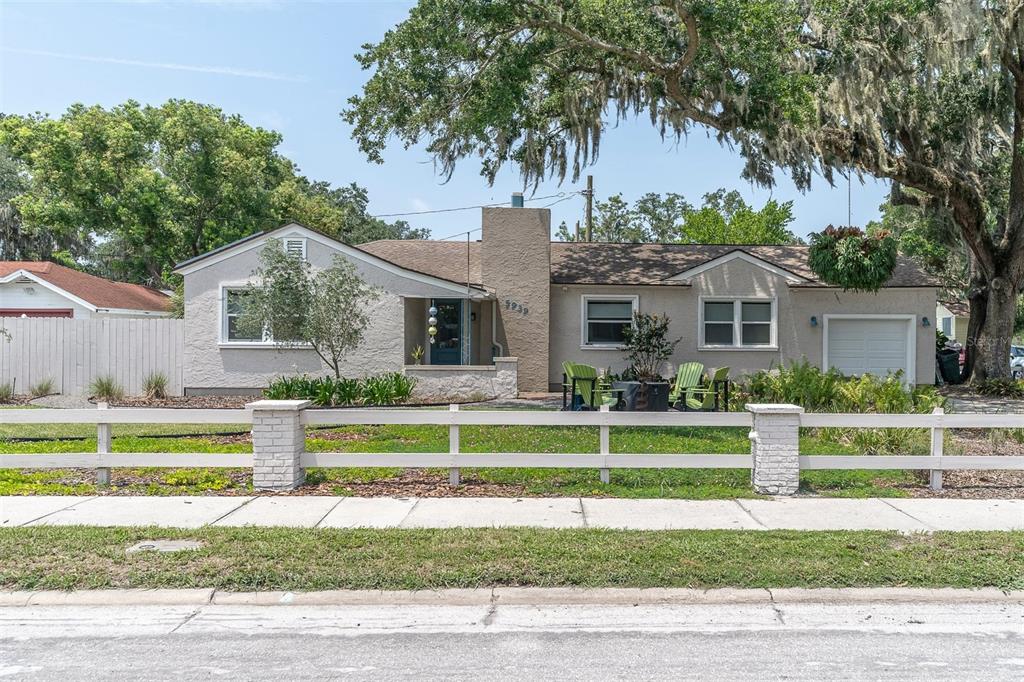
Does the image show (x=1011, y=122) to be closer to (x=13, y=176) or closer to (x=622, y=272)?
(x=622, y=272)

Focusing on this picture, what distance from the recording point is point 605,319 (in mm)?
20078

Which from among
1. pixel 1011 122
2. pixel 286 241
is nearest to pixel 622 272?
pixel 286 241

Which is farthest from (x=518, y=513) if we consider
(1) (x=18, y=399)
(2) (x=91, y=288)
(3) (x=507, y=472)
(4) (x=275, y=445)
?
(2) (x=91, y=288)

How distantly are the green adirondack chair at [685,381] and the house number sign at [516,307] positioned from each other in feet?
16.9

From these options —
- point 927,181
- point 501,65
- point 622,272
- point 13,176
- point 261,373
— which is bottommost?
point 261,373

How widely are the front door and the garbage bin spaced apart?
14.6 metres

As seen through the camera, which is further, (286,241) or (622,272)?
Answer: (622,272)

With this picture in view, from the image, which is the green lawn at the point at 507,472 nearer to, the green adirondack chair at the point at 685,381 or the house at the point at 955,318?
the green adirondack chair at the point at 685,381

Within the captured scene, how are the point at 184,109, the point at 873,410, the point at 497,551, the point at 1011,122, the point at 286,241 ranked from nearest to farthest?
1. the point at 497,551
2. the point at 873,410
3. the point at 286,241
4. the point at 1011,122
5. the point at 184,109

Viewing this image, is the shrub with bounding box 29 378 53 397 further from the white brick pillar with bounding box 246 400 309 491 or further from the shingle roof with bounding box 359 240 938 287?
the white brick pillar with bounding box 246 400 309 491

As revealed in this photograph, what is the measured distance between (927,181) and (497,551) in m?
17.3

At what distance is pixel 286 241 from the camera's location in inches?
686

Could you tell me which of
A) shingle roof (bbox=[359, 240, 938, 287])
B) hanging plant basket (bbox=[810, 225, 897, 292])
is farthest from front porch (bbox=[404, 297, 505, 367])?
hanging plant basket (bbox=[810, 225, 897, 292])

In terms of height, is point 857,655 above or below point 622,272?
below
